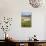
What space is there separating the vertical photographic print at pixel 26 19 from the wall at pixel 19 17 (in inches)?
2.8

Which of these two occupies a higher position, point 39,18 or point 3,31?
point 39,18

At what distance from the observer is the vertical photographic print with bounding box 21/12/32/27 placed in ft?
9.50

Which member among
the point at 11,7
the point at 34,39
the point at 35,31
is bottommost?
the point at 34,39

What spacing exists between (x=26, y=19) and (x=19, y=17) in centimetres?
17

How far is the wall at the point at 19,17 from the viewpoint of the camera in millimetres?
2867

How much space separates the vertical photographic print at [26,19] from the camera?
2.89 m

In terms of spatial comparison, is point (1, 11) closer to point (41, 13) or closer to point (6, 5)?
point (6, 5)

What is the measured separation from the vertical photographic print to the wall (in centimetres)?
7

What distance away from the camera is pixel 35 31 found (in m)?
2.88

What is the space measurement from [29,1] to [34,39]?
902 millimetres

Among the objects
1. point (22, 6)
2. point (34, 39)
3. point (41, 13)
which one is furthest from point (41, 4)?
point (34, 39)

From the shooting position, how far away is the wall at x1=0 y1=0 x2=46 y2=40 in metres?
2.87

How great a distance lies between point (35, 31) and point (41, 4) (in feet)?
2.16

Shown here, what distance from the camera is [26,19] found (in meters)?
2.91
